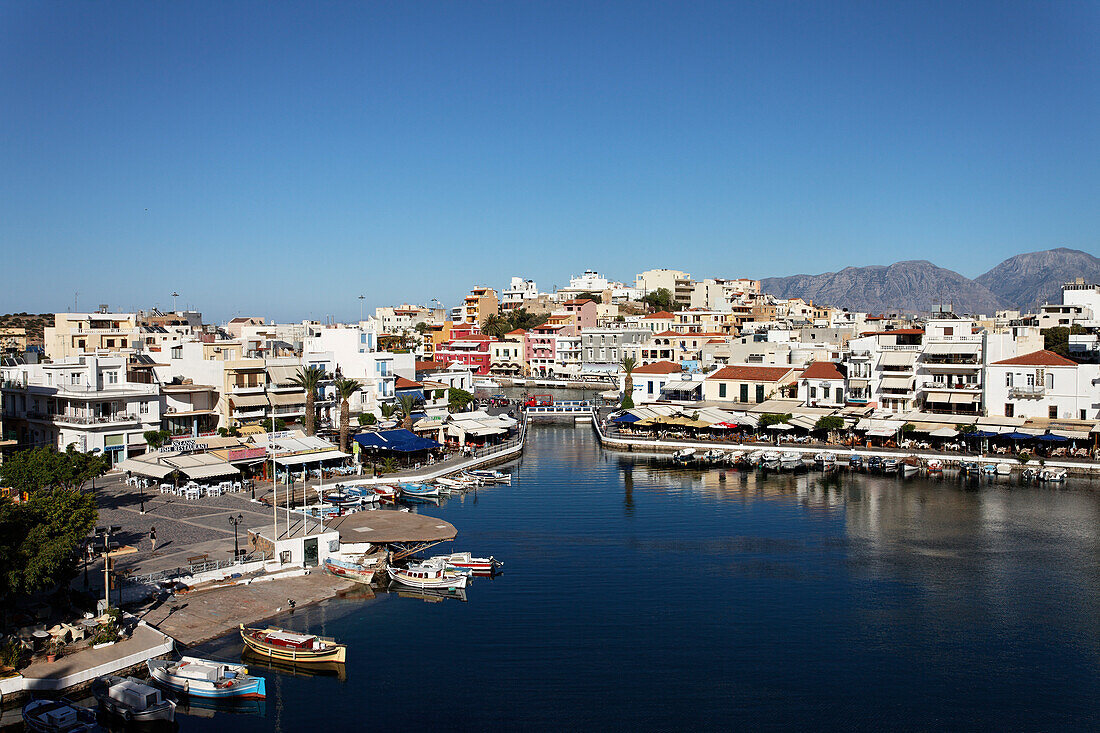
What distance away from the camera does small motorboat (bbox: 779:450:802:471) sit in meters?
43.0

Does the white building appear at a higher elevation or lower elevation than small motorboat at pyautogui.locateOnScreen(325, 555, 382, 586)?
higher

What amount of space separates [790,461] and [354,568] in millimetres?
26007

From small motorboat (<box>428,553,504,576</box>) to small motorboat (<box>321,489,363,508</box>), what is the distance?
7.43 metres

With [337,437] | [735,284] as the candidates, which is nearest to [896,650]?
[337,437]

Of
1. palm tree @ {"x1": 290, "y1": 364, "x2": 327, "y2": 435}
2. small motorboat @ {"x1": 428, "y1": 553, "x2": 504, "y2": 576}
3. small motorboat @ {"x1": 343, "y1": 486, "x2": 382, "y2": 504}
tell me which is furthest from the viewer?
palm tree @ {"x1": 290, "y1": 364, "x2": 327, "y2": 435}

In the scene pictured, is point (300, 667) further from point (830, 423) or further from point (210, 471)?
point (830, 423)

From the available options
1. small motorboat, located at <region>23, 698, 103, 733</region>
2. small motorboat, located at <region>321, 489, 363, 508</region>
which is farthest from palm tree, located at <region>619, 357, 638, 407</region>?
small motorboat, located at <region>23, 698, 103, 733</region>

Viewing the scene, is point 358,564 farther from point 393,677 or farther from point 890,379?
point 890,379

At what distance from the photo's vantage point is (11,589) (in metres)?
17.2

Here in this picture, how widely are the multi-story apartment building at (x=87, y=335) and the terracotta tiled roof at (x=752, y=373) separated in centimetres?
3676

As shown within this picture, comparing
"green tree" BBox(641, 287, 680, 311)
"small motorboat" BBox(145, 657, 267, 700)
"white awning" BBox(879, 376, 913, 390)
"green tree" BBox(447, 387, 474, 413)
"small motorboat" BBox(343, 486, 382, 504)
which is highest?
"green tree" BBox(641, 287, 680, 311)

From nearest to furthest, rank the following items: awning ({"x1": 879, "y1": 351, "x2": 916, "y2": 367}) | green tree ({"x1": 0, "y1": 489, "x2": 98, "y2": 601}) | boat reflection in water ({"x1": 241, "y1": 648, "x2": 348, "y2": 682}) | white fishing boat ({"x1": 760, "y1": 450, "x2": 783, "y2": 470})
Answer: green tree ({"x1": 0, "y1": 489, "x2": 98, "y2": 601}), boat reflection in water ({"x1": 241, "y1": 648, "x2": 348, "y2": 682}), white fishing boat ({"x1": 760, "y1": 450, "x2": 783, "y2": 470}), awning ({"x1": 879, "y1": 351, "x2": 916, "y2": 367})

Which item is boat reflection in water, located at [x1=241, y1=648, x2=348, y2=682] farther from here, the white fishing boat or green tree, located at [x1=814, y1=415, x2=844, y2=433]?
green tree, located at [x1=814, y1=415, x2=844, y2=433]

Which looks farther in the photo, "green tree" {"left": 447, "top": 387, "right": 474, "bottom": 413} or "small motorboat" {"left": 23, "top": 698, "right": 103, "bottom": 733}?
"green tree" {"left": 447, "top": 387, "right": 474, "bottom": 413}
